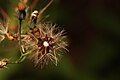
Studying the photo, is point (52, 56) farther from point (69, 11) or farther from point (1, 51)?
point (69, 11)

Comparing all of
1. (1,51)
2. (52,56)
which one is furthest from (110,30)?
(52,56)

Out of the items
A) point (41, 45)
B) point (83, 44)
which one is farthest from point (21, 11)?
point (83, 44)

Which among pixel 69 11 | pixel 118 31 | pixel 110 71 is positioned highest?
pixel 69 11

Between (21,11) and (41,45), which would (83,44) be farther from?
(21,11)

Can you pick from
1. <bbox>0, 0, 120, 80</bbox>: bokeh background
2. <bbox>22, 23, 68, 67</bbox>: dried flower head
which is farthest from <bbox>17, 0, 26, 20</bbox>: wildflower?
<bbox>0, 0, 120, 80</bbox>: bokeh background

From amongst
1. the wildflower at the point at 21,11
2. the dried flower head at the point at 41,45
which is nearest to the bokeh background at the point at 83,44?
the dried flower head at the point at 41,45
